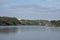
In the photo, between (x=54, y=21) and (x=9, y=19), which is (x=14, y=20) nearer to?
(x=9, y=19)

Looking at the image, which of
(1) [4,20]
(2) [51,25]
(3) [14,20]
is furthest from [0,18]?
(2) [51,25]

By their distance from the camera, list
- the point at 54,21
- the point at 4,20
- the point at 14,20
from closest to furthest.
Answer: the point at 54,21, the point at 4,20, the point at 14,20

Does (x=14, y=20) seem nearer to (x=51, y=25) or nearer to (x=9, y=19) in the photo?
(x=9, y=19)

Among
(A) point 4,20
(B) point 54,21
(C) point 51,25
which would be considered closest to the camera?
(B) point 54,21

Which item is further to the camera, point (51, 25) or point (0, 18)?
point (0, 18)

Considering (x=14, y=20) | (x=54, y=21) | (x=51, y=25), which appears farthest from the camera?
(x=14, y=20)

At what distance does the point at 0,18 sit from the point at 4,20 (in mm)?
3617

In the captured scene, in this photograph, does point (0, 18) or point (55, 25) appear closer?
point (55, 25)

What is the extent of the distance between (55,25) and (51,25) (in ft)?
15.5

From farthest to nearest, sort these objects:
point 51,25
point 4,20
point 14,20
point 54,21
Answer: point 14,20
point 4,20
point 51,25
point 54,21

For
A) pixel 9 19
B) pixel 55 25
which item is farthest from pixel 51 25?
pixel 9 19

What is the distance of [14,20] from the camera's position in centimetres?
9700

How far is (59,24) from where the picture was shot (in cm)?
7388

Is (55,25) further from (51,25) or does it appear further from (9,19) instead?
(9,19)
